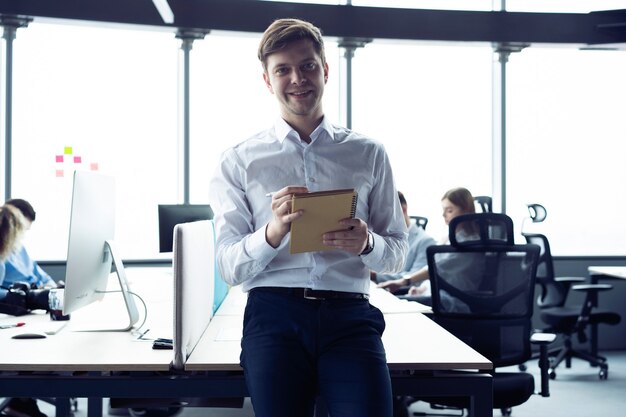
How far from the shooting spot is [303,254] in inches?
69.9

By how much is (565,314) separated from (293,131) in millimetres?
3945

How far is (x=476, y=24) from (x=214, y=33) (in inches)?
92.9

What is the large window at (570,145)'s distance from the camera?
20.3 feet

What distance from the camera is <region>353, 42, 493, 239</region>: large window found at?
6113 mm

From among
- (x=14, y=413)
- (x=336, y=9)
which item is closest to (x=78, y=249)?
(x=14, y=413)

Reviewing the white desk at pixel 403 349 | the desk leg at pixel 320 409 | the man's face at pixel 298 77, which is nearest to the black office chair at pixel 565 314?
the white desk at pixel 403 349

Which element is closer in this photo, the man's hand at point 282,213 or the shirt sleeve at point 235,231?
the man's hand at point 282,213

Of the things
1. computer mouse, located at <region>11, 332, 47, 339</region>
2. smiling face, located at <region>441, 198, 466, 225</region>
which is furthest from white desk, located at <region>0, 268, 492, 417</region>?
smiling face, located at <region>441, 198, 466, 225</region>

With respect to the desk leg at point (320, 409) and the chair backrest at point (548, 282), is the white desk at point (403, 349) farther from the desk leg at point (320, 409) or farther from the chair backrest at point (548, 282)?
the chair backrest at point (548, 282)

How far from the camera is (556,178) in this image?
6227mm

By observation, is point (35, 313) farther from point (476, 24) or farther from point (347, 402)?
point (476, 24)

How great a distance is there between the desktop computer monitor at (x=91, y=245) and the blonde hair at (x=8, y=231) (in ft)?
3.81

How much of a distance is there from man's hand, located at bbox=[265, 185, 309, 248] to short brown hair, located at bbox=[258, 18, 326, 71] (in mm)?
419

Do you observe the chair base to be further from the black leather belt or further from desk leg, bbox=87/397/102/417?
the black leather belt
